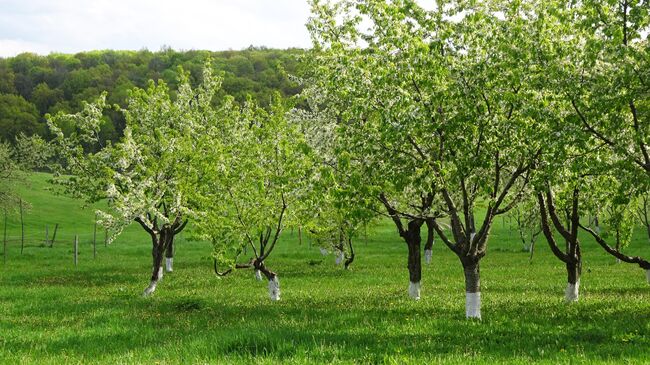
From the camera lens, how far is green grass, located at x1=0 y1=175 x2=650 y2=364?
12602mm

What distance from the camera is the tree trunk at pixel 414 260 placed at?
78.4ft

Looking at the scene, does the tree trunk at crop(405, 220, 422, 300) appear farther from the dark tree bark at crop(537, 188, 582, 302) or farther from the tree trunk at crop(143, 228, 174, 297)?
the tree trunk at crop(143, 228, 174, 297)

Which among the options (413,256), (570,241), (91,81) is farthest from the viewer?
(91,81)

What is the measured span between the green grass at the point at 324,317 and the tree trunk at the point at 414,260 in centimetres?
62

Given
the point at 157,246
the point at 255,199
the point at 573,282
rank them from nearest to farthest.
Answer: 1. the point at 573,282
2. the point at 255,199
3. the point at 157,246

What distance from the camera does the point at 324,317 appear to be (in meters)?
A: 18.4

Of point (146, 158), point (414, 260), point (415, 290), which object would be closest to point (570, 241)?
point (414, 260)

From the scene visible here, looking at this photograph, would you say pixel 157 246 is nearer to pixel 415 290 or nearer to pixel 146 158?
pixel 146 158

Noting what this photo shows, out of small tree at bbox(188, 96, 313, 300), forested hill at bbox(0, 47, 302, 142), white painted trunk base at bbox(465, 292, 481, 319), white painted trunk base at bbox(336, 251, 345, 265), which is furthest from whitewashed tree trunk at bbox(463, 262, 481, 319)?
forested hill at bbox(0, 47, 302, 142)

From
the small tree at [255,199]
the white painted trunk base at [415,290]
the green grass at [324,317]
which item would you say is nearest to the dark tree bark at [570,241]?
the green grass at [324,317]

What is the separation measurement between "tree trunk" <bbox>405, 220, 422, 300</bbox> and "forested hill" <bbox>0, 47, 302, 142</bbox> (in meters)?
111

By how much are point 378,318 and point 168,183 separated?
14.9 metres

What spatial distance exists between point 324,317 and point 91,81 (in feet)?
539

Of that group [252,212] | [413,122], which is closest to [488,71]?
[413,122]
